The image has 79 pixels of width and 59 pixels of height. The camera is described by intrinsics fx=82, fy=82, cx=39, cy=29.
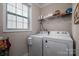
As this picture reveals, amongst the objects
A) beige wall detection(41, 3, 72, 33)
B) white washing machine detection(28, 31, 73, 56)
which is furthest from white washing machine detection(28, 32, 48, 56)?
beige wall detection(41, 3, 72, 33)

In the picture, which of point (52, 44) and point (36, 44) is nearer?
point (52, 44)

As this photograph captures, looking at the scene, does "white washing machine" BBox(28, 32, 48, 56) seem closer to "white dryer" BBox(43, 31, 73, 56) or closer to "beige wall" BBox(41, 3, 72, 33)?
"white dryer" BBox(43, 31, 73, 56)

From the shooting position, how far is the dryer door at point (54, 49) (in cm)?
131

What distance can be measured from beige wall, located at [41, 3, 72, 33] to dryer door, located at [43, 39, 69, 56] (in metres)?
0.24

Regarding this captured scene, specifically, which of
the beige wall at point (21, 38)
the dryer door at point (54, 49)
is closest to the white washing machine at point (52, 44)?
the dryer door at point (54, 49)

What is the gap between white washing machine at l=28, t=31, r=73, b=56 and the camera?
1.29 m

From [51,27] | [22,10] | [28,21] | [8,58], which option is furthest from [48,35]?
[8,58]

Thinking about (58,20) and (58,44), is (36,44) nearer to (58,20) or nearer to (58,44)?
(58,44)

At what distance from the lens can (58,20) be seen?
1395mm

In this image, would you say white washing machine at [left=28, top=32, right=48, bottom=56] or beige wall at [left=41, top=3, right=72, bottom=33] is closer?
beige wall at [left=41, top=3, right=72, bottom=33]

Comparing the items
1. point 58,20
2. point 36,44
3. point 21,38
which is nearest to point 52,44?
point 36,44

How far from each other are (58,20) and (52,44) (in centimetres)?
42

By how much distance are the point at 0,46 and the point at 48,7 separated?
105cm

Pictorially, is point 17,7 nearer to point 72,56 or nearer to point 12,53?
point 12,53
